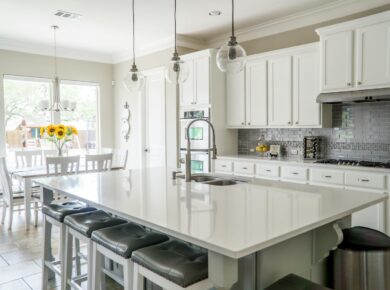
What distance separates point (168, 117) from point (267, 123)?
1820 mm

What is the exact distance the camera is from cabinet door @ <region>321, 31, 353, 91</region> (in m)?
3.70

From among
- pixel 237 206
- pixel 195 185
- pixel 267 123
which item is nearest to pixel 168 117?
pixel 267 123

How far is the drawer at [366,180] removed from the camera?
3287 mm

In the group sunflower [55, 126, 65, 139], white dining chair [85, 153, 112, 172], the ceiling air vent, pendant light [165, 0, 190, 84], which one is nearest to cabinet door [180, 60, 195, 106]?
white dining chair [85, 153, 112, 172]

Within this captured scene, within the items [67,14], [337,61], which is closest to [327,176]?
[337,61]

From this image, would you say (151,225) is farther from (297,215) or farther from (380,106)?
(380,106)

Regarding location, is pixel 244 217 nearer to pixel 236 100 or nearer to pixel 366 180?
pixel 366 180

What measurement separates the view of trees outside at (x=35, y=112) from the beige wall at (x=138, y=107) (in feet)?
1.63

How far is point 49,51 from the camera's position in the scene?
620cm

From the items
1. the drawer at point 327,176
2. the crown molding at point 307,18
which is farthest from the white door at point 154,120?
the drawer at point 327,176

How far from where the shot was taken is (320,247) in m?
1.97

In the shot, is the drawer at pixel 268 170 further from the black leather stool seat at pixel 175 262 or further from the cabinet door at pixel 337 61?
the black leather stool seat at pixel 175 262

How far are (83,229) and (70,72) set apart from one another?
500 centimetres

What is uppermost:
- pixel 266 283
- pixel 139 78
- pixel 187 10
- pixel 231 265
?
pixel 187 10
